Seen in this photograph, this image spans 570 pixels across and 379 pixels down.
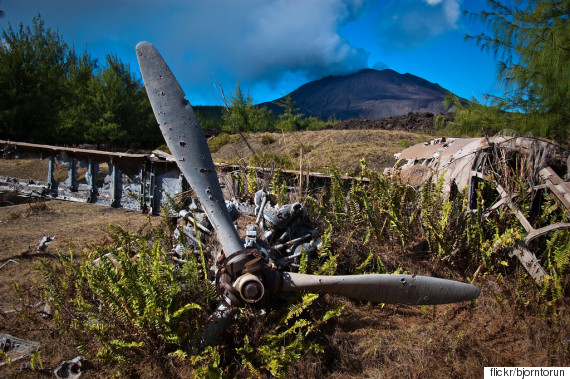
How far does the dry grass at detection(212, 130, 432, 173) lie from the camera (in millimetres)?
15266

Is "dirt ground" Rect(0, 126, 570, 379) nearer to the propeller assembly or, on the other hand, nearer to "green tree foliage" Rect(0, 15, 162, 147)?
the propeller assembly

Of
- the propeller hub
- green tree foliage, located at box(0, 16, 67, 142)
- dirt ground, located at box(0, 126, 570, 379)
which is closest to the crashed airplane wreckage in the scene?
dirt ground, located at box(0, 126, 570, 379)

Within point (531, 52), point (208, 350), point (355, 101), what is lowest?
point (208, 350)

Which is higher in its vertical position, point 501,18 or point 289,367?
point 501,18

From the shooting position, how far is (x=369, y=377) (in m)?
3.02

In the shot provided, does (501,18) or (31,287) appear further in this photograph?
(501,18)

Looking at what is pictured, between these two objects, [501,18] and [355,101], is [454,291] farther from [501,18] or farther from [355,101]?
[355,101]

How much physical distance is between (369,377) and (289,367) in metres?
0.74

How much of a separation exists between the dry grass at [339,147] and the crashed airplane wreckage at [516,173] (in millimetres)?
8072

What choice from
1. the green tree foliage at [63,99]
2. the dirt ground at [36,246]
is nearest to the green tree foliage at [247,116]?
the green tree foliage at [63,99]

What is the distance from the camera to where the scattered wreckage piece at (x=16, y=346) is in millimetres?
3295

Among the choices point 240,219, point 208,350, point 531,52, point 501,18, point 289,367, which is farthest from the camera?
point 501,18

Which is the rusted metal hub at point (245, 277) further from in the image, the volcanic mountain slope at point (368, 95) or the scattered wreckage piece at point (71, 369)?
the volcanic mountain slope at point (368, 95)

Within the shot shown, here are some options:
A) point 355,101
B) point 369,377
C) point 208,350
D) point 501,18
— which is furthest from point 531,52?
point 355,101
